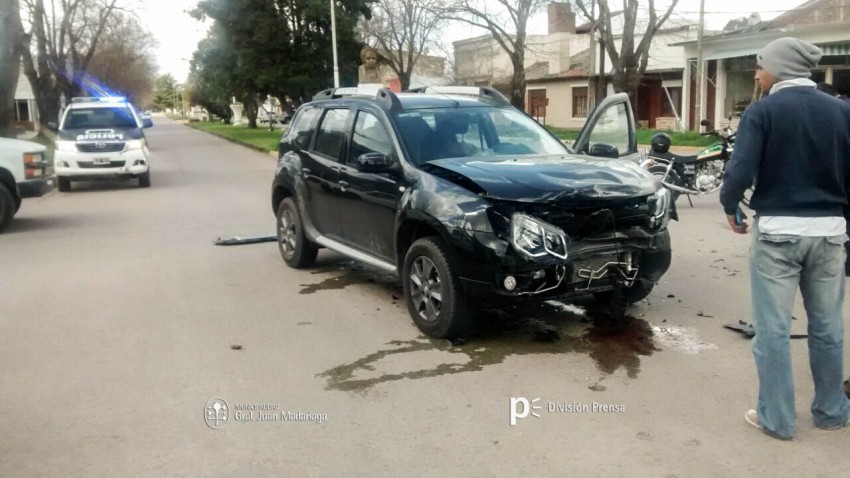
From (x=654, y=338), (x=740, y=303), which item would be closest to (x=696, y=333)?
(x=654, y=338)

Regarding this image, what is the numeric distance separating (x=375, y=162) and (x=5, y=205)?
759cm

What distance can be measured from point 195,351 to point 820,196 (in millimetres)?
4129

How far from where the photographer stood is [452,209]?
19.1ft

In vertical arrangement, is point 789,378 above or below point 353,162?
below

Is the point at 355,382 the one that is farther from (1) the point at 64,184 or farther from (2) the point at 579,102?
(2) the point at 579,102

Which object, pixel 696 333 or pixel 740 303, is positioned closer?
pixel 696 333

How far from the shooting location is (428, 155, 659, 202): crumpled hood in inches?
222

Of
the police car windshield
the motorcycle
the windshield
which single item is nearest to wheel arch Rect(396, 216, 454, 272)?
the windshield

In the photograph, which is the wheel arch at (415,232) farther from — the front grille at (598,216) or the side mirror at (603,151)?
the side mirror at (603,151)

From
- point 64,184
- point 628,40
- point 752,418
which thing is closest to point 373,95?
point 752,418

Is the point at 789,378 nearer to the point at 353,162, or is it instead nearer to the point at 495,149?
the point at 495,149

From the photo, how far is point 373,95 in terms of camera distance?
24.9 ft

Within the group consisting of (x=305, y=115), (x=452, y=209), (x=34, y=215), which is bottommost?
(x=34, y=215)
